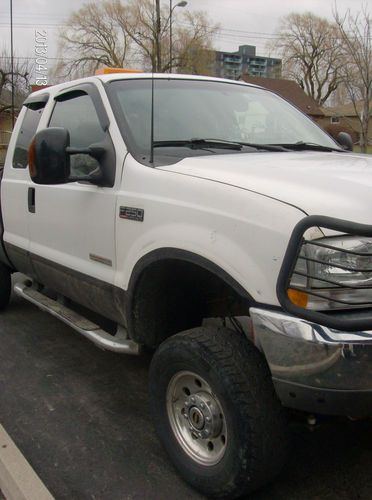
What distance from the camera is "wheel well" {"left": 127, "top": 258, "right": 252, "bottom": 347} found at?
9.09ft

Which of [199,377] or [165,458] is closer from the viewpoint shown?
[199,377]

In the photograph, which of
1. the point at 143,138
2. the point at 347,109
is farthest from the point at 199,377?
the point at 347,109

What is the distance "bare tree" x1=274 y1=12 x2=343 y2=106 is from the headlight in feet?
184

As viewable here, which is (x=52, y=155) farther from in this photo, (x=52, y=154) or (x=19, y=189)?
(x=19, y=189)

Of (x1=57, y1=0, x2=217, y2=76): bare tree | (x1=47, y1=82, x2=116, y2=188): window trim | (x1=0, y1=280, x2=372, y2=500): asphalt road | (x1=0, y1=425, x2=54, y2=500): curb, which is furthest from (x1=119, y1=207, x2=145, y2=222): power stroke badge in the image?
(x1=57, y1=0, x2=217, y2=76): bare tree

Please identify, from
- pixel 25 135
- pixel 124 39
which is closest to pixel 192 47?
pixel 124 39

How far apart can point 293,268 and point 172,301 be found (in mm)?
1102

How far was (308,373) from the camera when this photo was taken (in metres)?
2.00

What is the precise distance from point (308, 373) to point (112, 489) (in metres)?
1.22

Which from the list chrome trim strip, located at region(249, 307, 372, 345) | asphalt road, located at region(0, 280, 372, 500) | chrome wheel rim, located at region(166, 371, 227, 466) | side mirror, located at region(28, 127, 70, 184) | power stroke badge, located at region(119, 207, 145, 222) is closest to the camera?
chrome trim strip, located at region(249, 307, 372, 345)

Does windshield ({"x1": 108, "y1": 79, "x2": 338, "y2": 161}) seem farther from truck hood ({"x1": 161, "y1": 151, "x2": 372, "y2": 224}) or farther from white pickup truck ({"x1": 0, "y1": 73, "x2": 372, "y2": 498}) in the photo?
truck hood ({"x1": 161, "y1": 151, "x2": 372, "y2": 224})

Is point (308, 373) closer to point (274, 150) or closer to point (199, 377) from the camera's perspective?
point (199, 377)

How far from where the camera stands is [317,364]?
197 centimetres

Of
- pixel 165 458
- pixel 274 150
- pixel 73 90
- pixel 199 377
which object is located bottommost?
pixel 165 458
